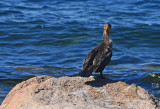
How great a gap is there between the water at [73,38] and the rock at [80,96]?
114 inches

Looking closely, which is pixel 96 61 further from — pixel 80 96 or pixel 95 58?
pixel 80 96

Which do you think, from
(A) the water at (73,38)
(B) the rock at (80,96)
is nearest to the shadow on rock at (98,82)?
(B) the rock at (80,96)

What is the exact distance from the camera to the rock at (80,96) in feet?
15.4

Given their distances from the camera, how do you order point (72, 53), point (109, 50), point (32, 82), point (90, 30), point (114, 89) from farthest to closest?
point (90, 30)
point (72, 53)
point (109, 50)
point (32, 82)
point (114, 89)

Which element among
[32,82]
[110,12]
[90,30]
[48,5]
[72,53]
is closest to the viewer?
[32,82]

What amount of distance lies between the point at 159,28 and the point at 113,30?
6.91ft

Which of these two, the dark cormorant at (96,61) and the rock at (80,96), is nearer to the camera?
the rock at (80,96)

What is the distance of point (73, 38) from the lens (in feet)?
46.1

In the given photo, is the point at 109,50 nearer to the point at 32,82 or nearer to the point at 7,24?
the point at 32,82

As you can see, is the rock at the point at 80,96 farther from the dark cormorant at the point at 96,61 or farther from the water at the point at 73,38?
the water at the point at 73,38

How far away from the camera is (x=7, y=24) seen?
16109mm

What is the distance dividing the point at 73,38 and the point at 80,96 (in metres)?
9.17

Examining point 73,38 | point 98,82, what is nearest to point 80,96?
point 98,82

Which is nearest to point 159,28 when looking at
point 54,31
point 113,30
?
point 113,30
